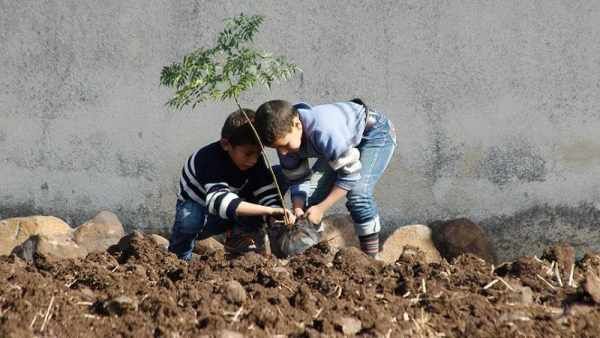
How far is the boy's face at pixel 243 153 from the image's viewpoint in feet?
19.8

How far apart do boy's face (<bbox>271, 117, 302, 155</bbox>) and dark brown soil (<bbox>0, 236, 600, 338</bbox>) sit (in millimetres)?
1013

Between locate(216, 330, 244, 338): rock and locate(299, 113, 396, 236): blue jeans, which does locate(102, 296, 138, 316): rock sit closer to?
locate(216, 330, 244, 338): rock

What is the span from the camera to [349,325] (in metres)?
3.86

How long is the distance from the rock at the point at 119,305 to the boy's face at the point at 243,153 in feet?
6.97

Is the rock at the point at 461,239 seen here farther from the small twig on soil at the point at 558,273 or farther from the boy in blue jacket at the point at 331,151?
the small twig on soil at the point at 558,273

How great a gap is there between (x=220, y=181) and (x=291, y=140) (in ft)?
1.92

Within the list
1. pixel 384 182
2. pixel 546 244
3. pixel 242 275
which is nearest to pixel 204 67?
pixel 242 275

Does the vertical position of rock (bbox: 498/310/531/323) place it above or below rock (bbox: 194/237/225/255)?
above

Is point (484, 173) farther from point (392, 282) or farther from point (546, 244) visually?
point (392, 282)

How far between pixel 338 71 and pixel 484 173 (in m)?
1.14

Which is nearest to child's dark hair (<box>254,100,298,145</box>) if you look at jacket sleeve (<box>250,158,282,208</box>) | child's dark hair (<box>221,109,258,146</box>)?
child's dark hair (<box>221,109,258,146</box>)

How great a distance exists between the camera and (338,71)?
7449 mm

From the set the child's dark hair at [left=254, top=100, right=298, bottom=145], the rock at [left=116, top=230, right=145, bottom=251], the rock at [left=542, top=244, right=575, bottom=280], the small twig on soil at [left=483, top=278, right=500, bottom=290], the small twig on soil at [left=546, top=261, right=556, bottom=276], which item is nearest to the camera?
the small twig on soil at [left=483, top=278, right=500, bottom=290]

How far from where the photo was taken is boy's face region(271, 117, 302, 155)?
19.0ft
